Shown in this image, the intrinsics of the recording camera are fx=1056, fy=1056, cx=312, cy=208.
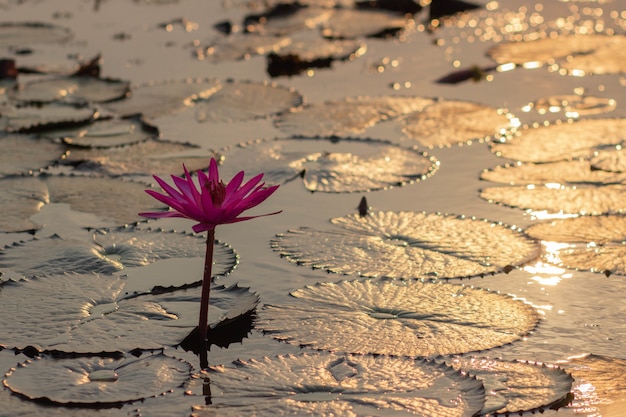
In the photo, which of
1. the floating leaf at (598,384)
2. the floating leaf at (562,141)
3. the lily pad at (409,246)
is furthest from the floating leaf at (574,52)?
the floating leaf at (598,384)

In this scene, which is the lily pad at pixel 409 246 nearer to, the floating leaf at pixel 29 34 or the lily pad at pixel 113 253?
the lily pad at pixel 113 253

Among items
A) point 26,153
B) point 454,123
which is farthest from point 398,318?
point 26,153

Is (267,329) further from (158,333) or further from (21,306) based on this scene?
(21,306)

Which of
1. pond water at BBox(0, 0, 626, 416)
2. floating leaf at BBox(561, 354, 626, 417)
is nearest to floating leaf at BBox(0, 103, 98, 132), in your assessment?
pond water at BBox(0, 0, 626, 416)

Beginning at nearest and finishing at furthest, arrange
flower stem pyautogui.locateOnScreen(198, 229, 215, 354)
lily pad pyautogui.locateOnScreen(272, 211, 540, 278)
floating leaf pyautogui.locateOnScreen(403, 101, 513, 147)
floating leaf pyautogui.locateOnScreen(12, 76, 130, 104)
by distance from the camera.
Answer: flower stem pyautogui.locateOnScreen(198, 229, 215, 354)
lily pad pyautogui.locateOnScreen(272, 211, 540, 278)
floating leaf pyautogui.locateOnScreen(403, 101, 513, 147)
floating leaf pyautogui.locateOnScreen(12, 76, 130, 104)

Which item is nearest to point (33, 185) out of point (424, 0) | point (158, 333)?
point (158, 333)

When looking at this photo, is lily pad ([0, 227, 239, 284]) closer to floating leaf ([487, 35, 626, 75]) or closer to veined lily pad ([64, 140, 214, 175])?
veined lily pad ([64, 140, 214, 175])
